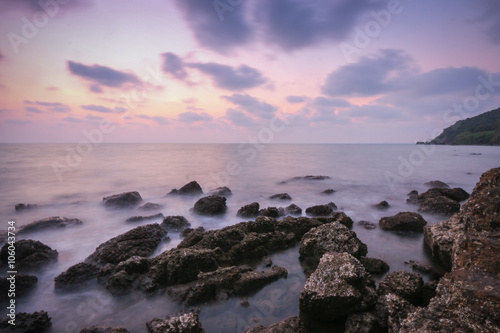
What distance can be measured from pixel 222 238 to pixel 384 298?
→ 439 cm

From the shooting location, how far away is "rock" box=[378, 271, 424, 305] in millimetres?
4719

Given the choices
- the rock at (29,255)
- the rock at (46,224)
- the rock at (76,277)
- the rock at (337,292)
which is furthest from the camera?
the rock at (46,224)

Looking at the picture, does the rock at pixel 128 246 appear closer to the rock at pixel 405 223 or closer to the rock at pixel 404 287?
the rock at pixel 404 287

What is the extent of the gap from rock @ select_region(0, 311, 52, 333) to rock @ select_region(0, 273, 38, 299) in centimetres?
154

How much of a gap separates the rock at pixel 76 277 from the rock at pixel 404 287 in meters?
6.72

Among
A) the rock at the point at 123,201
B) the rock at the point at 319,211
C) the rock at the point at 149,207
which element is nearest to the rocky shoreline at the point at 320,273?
the rock at the point at 319,211

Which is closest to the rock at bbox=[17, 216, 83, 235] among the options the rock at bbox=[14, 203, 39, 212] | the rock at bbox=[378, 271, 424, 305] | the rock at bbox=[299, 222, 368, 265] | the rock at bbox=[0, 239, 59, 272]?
the rock at bbox=[0, 239, 59, 272]

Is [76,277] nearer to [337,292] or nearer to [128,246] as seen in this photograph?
[128,246]

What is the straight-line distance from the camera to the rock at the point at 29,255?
7172mm

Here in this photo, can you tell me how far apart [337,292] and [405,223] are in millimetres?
6552

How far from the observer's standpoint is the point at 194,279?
19.6ft

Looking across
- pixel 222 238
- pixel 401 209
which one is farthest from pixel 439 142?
pixel 222 238

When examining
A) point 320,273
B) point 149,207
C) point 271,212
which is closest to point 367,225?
point 271,212

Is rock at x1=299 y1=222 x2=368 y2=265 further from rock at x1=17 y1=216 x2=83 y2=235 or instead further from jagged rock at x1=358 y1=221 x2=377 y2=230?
rock at x1=17 y1=216 x2=83 y2=235
